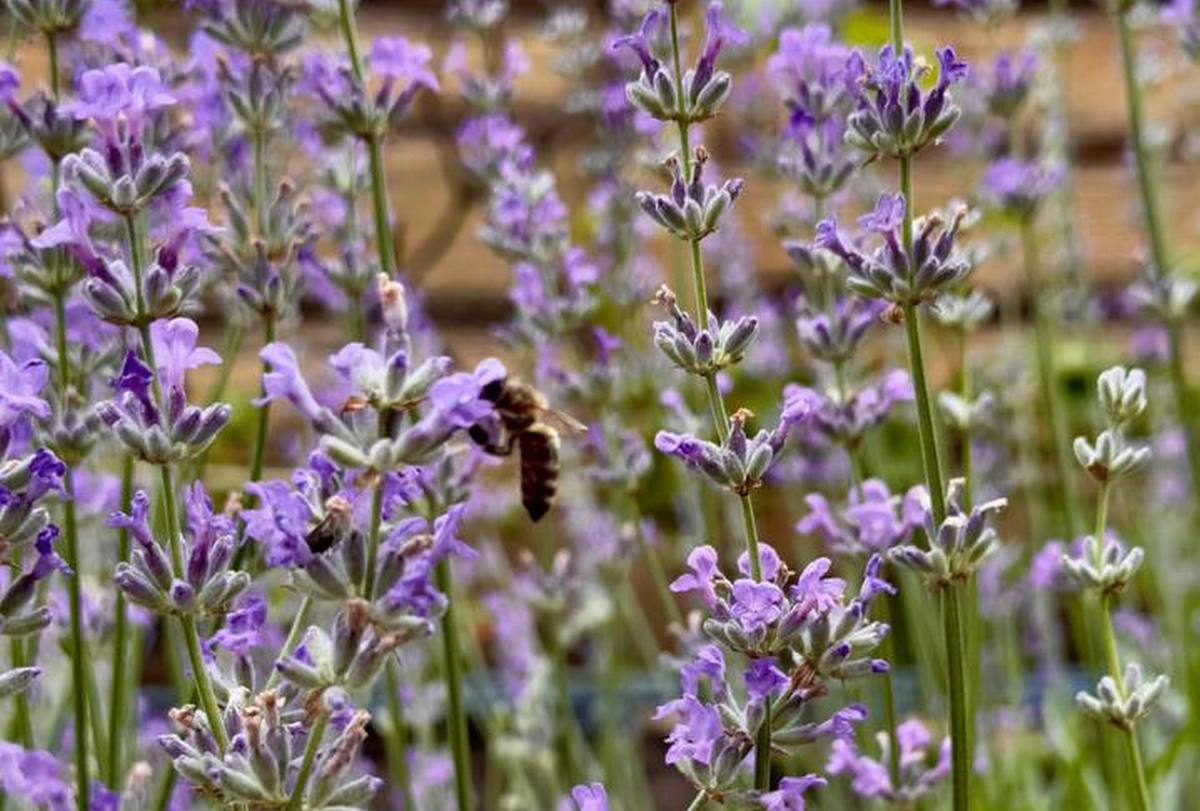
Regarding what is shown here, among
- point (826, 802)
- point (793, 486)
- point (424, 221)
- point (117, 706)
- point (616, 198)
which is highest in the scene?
point (424, 221)

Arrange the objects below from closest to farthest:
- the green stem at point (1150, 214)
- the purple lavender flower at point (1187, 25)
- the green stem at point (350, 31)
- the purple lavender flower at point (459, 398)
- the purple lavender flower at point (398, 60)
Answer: the purple lavender flower at point (459, 398), the green stem at point (350, 31), the purple lavender flower at point (398, 60), the green stem at point (1150, 214), the purple lavender flower at point (1187, 25)

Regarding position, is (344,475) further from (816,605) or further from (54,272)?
(54,272)

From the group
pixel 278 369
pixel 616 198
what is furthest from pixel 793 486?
pixel 278 369

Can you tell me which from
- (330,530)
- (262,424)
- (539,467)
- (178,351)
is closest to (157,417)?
(178,351)

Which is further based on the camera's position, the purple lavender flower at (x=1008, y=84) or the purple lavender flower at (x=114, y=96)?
the purple lavender flower at (x=1008, y=84)

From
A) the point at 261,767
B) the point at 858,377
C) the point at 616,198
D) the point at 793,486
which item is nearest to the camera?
the point at 261,767

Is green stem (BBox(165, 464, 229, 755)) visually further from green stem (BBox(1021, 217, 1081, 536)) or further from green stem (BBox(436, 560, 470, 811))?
green stem (BBox(1021, 217, 1081, 536))

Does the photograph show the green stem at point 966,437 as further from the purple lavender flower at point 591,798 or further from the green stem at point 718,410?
the purple lavender flower at point 591,798

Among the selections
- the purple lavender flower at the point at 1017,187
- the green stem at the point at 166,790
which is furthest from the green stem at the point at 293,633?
the purple lavender flower at the point at 1017,187

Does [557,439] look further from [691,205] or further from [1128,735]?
[1128,735]
